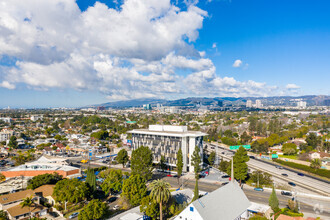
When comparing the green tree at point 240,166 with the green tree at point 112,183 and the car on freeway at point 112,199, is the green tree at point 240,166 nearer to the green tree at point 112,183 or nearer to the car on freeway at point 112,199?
the green tree at point 112,183

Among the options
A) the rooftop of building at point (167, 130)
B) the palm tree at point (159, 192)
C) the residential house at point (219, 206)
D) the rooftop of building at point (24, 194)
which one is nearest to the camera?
the residential house at point (219, 206)

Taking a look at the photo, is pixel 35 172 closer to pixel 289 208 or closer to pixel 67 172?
pixel 67 172

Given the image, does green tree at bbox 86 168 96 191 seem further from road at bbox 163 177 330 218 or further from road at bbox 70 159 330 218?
road at bbox 163 177 330 218

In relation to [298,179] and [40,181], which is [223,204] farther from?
[298,179]

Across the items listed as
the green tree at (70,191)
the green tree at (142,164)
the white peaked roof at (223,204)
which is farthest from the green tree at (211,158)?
the green tree at (70,191)

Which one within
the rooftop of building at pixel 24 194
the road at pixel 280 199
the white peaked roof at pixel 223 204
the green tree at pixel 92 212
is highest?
the white peaked roof at pixel 223 204

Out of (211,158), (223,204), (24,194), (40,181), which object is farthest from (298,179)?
(24,194)
